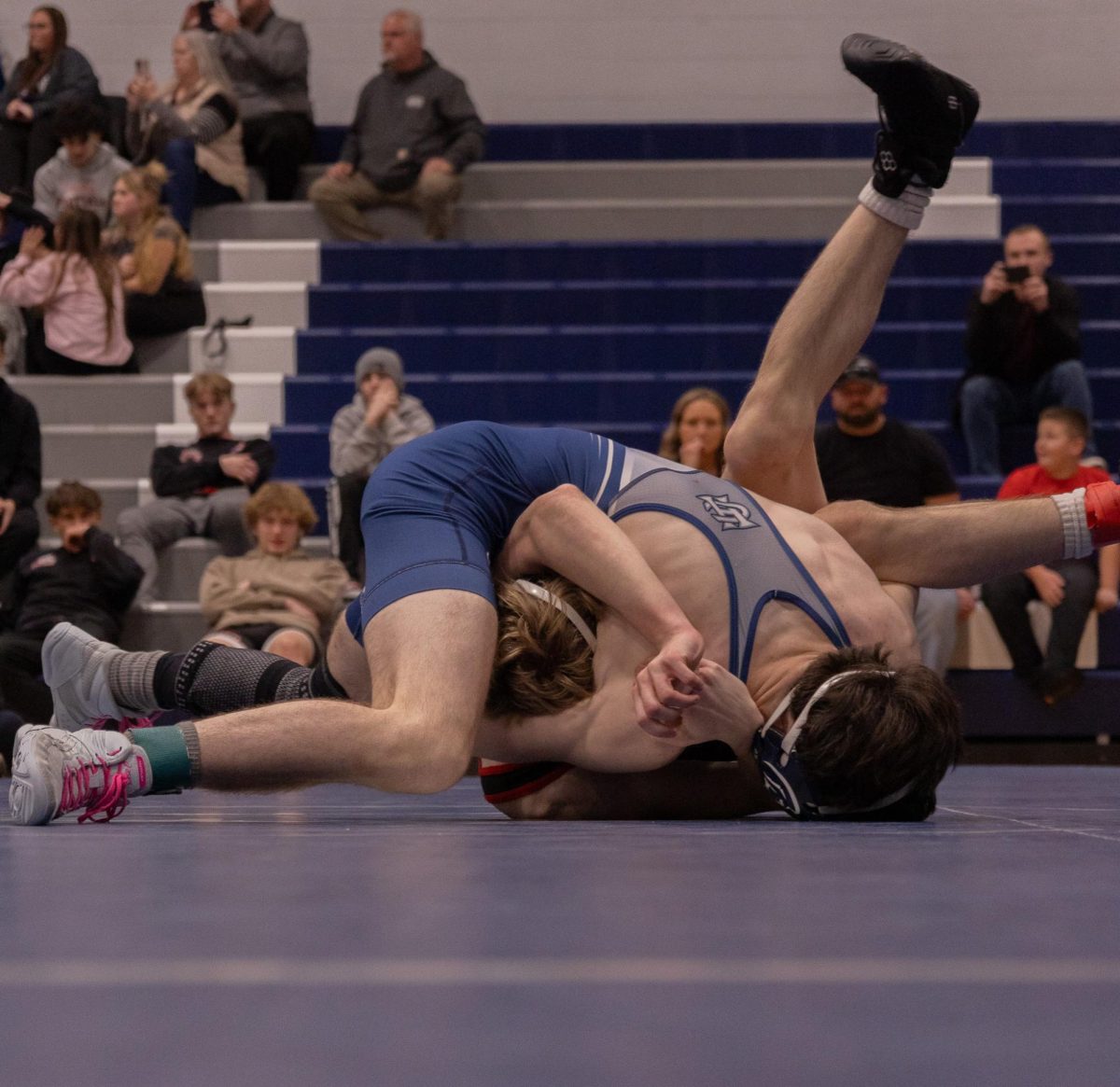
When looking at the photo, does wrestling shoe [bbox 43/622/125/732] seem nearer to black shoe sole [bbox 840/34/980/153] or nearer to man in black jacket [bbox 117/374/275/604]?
black shoe sole [bbox 840/34/980/153]

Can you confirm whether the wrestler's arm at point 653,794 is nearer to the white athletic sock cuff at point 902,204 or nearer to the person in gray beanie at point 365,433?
the white athletic sock cuff at point 902,204

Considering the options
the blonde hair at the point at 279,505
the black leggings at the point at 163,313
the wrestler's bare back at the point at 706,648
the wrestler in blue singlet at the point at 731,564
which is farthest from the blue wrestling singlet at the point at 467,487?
the black leggings at the point at 163,313

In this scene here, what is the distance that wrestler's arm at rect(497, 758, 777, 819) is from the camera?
7.98ft

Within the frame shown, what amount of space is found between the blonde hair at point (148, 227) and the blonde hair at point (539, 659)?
4.95 m

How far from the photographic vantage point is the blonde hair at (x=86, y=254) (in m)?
6.69

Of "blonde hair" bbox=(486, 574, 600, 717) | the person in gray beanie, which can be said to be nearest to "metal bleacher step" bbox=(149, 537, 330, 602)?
the person in gray beanie

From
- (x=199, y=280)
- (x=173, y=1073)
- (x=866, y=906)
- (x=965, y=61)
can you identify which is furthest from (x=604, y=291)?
(x=173, y=1073)

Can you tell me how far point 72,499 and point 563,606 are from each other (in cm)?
350

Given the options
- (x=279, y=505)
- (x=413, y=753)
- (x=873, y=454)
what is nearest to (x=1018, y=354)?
(x=873, y=454)

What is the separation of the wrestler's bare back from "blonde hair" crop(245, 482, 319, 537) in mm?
3103

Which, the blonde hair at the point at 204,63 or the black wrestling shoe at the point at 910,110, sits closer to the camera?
the black wrestling shoe at the point at 910,110

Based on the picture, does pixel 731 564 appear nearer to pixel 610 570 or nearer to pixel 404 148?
pixel 610 570

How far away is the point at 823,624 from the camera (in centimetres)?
235

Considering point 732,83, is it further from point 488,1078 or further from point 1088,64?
point 488,1078
